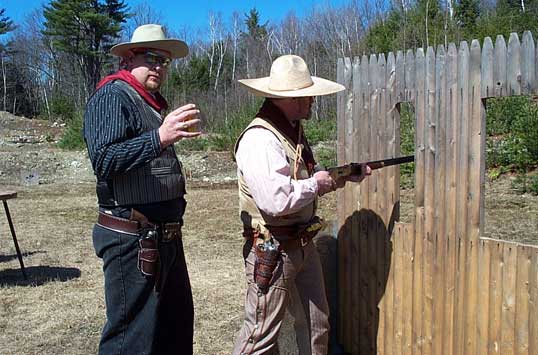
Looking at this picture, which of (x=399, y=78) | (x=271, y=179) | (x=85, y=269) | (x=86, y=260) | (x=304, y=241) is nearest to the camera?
(x=271, y=179)

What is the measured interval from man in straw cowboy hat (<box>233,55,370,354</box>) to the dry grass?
4.83 feet

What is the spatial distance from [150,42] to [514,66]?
1.66 m

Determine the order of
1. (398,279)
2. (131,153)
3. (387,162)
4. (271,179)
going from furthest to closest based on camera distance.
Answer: (398,279) < (387,162) < (271,179) < (131,153)

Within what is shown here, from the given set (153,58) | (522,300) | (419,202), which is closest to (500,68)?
(419,202)

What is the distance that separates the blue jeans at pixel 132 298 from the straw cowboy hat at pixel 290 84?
0.86m

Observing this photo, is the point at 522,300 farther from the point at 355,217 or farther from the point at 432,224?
the point at 355,217

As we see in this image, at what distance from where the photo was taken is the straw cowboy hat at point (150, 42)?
297 centimetres

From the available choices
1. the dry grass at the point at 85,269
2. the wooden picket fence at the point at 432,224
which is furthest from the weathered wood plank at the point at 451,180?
the dry grass at the point at 85,269

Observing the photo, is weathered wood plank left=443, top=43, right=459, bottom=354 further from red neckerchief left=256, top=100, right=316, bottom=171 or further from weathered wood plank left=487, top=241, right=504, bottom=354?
red neckerchief left=256, top=100, right=316, bottom=171

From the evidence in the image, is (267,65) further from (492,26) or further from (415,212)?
(415,212)

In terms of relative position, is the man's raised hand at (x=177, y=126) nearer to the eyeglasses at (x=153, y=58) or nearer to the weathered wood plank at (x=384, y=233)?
the eyeglasses at (x=153, y=58)

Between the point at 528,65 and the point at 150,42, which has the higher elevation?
the point at 150,42

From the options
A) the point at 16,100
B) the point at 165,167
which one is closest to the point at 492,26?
the point at 165,167

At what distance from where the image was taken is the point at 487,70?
2.99 metres
